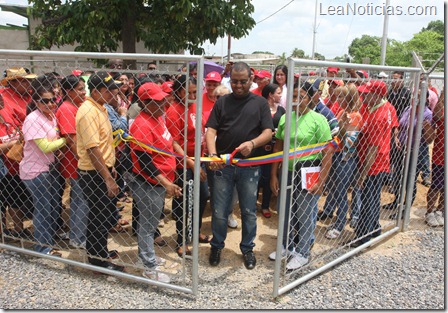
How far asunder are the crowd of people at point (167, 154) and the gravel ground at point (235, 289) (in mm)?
215

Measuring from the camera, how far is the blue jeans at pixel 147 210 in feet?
10.8

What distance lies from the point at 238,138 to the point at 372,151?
5.25 feet

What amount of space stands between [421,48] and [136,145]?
39.7m

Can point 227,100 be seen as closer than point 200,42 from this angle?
Yes

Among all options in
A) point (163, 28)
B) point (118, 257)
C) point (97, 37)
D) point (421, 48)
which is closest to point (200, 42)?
point (163, 28)

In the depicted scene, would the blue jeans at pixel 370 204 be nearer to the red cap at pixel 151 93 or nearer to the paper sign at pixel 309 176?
the paper sign at pixel 309 176

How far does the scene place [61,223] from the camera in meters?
4.50

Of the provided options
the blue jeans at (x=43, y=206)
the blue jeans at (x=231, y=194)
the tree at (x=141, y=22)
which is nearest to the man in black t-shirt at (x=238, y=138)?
the blue jeans at (x=231, y=194)

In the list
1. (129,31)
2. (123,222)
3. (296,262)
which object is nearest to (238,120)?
(296,262)

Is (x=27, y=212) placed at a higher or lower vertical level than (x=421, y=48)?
lower

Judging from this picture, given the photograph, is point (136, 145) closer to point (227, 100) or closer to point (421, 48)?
point (227, 100)

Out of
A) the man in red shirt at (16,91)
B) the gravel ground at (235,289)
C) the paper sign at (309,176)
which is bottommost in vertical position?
the gravel ground at (235,289)

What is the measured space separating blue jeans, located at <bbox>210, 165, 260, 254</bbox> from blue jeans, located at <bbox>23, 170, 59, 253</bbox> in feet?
5.41

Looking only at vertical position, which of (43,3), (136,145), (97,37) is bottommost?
(136,145)
